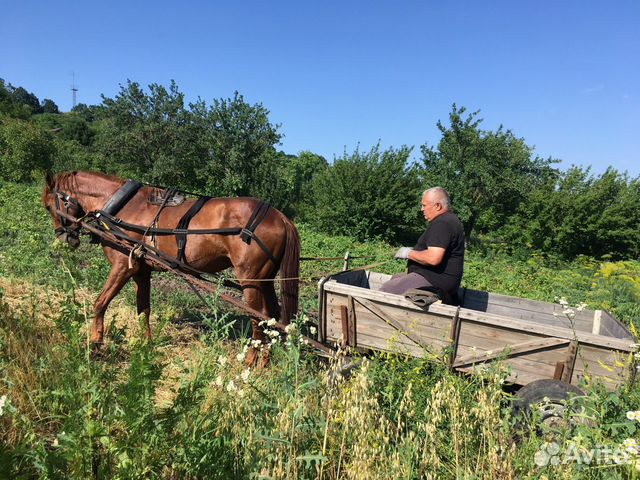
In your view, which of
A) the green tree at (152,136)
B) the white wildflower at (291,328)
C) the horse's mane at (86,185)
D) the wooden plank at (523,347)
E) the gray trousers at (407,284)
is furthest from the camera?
the green tree at (152,136)

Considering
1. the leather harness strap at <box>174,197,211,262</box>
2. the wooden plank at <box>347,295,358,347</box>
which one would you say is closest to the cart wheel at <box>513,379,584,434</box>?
the wooden plank at <box>347,295,358,347</box>

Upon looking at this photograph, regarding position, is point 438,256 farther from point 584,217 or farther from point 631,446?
point 584,217

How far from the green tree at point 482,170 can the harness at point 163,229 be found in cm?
1894

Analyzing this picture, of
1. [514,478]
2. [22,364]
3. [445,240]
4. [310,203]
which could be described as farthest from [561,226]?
[22,364]

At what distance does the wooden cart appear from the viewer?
102 inches

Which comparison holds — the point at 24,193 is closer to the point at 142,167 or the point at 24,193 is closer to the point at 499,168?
the point at 142,167

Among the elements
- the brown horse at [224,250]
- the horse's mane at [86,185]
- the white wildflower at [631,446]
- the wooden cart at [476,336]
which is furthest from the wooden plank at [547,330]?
the horse's mane at [86,185]

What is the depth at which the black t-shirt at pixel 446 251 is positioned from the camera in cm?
347

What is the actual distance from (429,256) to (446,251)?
20 cm

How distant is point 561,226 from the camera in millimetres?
18016

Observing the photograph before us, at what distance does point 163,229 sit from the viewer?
4.11m

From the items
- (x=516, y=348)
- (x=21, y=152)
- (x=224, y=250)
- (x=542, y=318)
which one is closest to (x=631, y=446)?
(x=516, y=348)

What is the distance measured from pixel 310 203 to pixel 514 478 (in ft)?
76.7

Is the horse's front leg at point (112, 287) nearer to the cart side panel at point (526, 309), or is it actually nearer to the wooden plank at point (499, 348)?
the wooden plank at point (499, 348)
